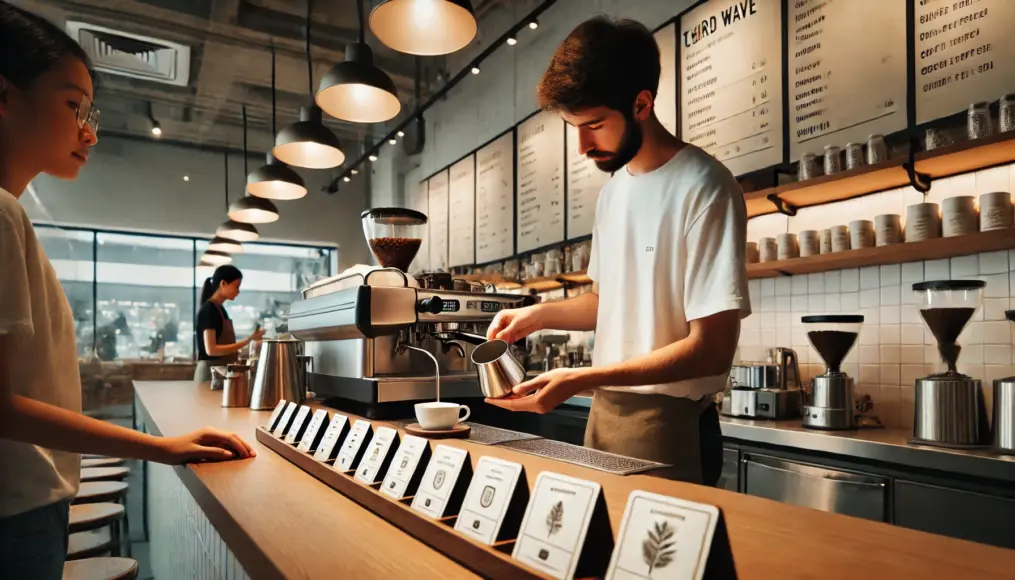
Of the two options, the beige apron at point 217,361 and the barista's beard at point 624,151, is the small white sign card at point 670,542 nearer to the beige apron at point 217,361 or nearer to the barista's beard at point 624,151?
the barista's beard at point 624,151

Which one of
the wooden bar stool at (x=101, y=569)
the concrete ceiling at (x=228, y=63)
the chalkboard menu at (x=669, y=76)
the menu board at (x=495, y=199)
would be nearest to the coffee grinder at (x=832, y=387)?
the chalkboard menu at (x=669, y=76)

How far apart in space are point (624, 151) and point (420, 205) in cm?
559

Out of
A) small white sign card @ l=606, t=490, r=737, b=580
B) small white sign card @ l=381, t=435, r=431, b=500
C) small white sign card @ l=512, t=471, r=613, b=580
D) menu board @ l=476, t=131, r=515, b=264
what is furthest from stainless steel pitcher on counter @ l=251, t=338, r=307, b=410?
menu board @ l=476, t=131, r=515, b=264

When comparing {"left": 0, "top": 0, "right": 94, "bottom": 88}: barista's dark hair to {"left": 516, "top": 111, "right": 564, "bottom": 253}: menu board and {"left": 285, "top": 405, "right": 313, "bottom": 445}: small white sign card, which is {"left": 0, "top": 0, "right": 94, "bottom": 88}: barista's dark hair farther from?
{"left": 516, "top": 111, "right": 564, "bottom": 253}: menu board

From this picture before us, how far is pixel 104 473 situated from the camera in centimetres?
290

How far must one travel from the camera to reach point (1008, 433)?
5.97 feet

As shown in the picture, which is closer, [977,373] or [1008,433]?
[1008,433]

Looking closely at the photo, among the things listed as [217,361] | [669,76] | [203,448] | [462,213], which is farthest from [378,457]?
[462,213]

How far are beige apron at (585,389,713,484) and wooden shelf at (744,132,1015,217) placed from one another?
4.94ft

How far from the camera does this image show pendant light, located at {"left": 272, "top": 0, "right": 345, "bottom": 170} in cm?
312

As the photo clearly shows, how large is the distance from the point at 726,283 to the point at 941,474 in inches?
46.2

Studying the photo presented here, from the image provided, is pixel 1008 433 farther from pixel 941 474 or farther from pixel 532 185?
pixel 532 185

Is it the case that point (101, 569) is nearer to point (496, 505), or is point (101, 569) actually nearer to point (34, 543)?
point (34, 543)

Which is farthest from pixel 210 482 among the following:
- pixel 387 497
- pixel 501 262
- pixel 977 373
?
pixel 501 262
